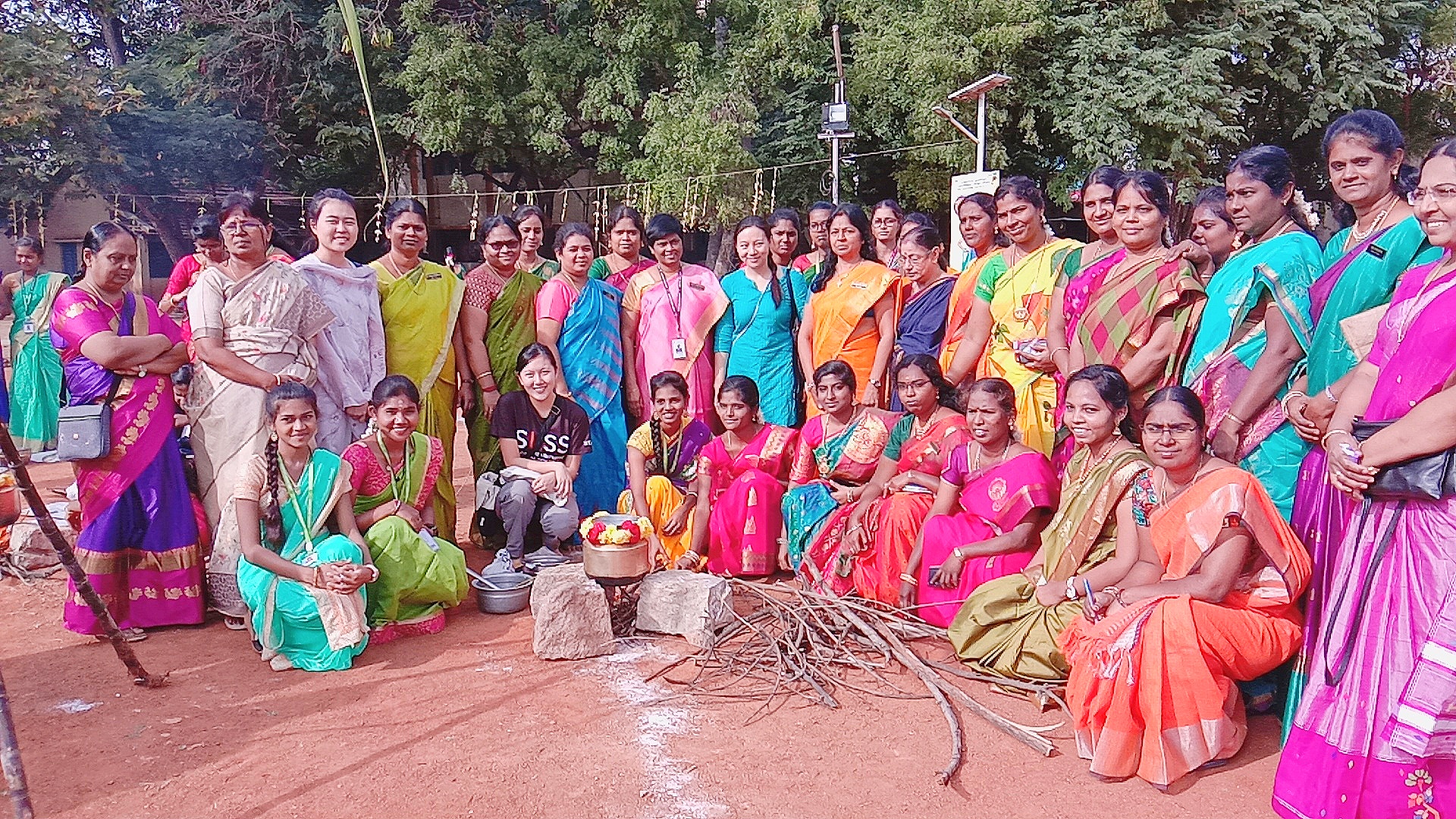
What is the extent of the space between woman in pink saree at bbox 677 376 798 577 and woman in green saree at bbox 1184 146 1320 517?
2037mm

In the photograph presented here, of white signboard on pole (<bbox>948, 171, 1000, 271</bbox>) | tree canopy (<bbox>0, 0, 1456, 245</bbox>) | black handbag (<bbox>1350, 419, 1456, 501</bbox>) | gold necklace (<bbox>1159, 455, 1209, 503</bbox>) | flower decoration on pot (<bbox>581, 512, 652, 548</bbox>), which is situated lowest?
flower decoration on pot (<bbox>581, 512, 652, 548</bbox>)

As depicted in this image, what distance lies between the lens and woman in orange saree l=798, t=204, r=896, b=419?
539cm

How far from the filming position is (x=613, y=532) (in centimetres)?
409

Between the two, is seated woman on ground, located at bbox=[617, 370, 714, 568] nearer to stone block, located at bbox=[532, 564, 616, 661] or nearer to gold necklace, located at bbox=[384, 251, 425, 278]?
stone block, located at bbox=[532, 564, 616, 661]

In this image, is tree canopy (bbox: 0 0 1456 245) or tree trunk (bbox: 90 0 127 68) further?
tree trunk (bbox: 90 0 127 68)

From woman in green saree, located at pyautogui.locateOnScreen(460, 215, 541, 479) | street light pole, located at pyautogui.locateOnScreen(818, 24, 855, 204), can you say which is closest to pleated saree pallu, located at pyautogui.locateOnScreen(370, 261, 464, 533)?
woman in green saree, located at pyautogui.locateOnScreen(460, 215, 541, 479)

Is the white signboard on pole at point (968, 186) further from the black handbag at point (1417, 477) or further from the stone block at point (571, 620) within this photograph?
the black handbag at point (1417, 477)

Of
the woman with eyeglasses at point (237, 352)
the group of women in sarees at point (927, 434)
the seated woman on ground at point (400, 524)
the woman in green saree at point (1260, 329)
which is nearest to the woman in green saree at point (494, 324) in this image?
the group of women in sarees at point (927, 434)

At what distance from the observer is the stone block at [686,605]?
4.15 metres

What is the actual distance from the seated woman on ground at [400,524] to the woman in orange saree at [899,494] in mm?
1746

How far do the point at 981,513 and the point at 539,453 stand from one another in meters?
2.28

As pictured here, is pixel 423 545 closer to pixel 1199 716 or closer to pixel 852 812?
pixel 852 812

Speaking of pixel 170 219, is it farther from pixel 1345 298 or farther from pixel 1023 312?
pixel 1345 298

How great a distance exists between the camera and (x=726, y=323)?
19.2 ft
